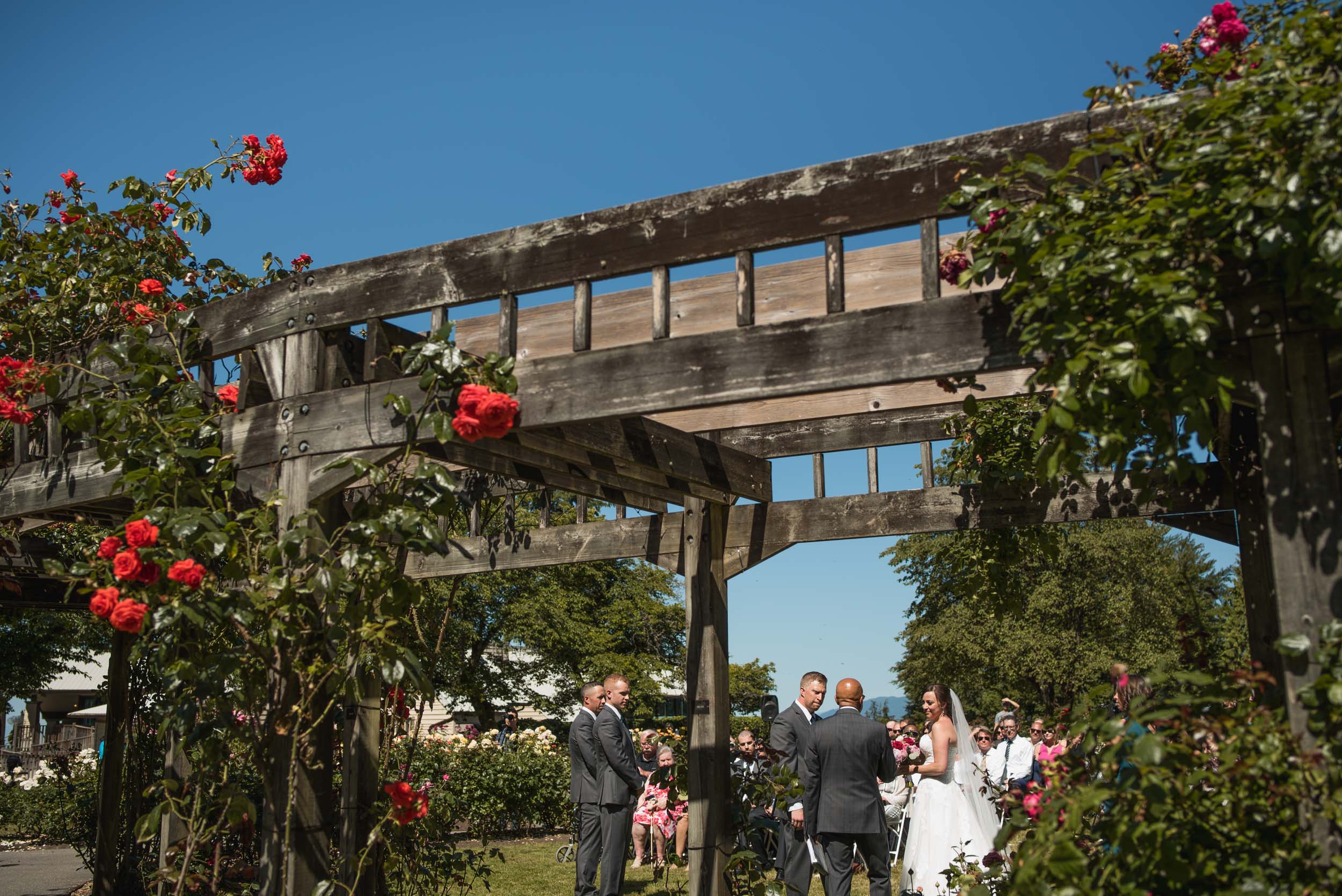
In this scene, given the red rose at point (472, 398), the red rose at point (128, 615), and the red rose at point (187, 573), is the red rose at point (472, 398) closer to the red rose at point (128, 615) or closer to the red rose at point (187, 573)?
Answer: the red rose at point (187, 573)

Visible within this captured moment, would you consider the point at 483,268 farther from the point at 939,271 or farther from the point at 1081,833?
the point at 1081,833

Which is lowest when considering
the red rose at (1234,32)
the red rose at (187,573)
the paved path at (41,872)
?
the paved path at (41,872)

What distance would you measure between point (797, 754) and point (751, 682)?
123 ft

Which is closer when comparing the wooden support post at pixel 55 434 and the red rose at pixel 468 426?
the red rose at pixel 468 426

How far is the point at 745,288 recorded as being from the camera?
404 cm

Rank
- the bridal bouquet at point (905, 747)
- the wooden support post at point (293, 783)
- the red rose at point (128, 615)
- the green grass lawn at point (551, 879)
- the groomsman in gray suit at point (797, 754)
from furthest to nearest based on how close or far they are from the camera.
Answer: the green grass lawn at point (551, 879) < the bridal bouquet at point (905, 747) < the groomsman in gray suit at point (797, 754) < the wooden support post at point (293, 783) < the red rose at point (128, 615)

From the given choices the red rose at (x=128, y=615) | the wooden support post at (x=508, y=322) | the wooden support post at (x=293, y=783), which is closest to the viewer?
the red rose at (x=128, y=615)

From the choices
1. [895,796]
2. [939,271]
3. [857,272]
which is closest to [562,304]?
[857,272]

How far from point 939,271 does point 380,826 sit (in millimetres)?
3064

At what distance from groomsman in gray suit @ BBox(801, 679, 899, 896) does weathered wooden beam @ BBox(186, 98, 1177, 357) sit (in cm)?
386

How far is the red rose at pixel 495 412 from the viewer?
401cm

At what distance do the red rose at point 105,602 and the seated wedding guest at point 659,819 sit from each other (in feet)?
22.0

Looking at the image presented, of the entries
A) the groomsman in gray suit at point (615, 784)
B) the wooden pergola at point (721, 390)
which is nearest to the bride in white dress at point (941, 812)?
the wooden pergola at point (721, 390)

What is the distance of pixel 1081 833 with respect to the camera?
376 cm
